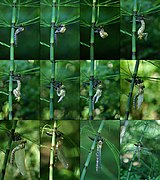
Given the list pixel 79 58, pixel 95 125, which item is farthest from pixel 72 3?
pixel 95 125

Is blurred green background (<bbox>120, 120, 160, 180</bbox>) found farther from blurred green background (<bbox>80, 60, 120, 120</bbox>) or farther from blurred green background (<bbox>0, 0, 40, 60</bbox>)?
blurred green background (<bbox>0, 0, 40, 60</bbox>)

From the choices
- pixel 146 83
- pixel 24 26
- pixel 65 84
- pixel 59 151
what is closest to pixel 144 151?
pixel 146 83

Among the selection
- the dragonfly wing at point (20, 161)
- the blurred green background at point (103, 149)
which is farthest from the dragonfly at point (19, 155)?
the blurred green background at point (103, 149)

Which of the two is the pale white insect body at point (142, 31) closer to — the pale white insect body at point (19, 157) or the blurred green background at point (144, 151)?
the blurred green background at point (144, 151)

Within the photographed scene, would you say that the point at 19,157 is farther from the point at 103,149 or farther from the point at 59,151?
the point at 103,149

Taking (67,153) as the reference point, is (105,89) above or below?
above

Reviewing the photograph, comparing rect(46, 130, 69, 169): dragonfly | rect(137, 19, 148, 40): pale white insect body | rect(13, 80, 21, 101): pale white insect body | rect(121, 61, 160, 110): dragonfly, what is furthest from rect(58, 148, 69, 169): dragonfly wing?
rect(137, 19, 148, 40): pale white insect body

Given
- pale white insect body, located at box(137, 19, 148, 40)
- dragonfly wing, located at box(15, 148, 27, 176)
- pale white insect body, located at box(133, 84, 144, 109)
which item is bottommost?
dragonfly wing, located at box(15, 148, 27, 176)

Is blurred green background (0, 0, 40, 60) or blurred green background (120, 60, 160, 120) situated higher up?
blurred green background (0, 0, 40, 60)
